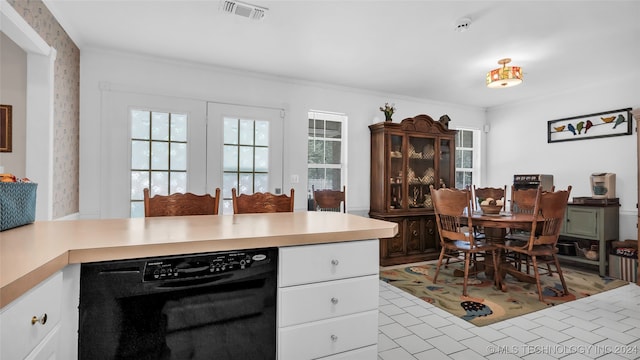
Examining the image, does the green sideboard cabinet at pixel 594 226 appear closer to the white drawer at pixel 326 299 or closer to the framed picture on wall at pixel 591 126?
the framed picture on wall at pixel 591 126

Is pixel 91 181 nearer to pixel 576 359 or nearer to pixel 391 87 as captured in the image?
pixel 391 87

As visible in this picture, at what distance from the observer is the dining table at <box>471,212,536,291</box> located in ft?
10.1

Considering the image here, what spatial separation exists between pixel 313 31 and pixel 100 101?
7.50 ft

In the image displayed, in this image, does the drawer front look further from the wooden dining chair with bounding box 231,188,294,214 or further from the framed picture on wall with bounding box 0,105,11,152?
the framed picture on wall with bounding box 0,105,11,152

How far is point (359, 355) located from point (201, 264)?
31.2 inches

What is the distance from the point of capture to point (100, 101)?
3262 millimetres

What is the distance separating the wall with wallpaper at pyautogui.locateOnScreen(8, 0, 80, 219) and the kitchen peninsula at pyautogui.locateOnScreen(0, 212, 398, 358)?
1611mm

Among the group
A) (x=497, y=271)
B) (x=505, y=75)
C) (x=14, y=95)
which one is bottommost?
(x=497, y=271)

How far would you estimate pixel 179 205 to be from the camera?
2.03 m

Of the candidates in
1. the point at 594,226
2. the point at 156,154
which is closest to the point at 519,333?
the point at 594,226

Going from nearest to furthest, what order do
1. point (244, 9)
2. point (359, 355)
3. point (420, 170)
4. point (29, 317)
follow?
point (29, 317), point (359, 355), point (244, 9), point (420, 170)

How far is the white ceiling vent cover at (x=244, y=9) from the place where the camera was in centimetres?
238

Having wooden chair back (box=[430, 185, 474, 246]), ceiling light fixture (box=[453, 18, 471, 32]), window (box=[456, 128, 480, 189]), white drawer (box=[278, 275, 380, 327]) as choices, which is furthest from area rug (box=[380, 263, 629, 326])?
ceiling light fixture (box=[453, 18, 471, 32])

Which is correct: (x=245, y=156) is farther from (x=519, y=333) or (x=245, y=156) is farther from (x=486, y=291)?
(x=519, y=333)
